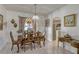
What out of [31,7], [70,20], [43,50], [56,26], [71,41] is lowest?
[43,50]

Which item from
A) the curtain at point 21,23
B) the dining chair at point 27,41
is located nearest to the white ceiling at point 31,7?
the curtain at point 21,23

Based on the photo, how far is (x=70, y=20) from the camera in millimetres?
3025

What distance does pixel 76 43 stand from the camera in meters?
2.77

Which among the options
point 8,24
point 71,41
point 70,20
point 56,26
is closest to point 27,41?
point 8,24

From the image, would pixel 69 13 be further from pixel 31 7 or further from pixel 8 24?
pixel 8 24

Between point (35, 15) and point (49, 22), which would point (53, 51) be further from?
point (35, 15)

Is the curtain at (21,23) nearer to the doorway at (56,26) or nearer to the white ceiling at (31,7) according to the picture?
the white ceiling at (31,7)

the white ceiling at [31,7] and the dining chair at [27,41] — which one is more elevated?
the white ceiling at [31,7]

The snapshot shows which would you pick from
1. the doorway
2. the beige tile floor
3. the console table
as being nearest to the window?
the beige tile floor

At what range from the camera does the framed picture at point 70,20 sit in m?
2.90

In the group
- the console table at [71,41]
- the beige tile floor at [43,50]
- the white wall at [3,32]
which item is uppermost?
the white wall at [3,32]

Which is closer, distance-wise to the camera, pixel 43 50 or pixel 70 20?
pixel 43 50

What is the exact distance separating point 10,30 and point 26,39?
47 centimetres
